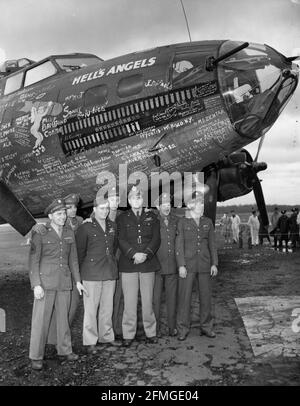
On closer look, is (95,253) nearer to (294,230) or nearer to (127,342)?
(127,342)

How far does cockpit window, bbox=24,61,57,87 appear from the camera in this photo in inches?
336

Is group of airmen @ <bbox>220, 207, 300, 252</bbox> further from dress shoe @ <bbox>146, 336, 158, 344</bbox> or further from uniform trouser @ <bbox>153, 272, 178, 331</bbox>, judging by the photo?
dress shoe @ <bbox>146, 336, 158, 344</bbox>

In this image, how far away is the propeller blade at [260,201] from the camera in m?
12.5

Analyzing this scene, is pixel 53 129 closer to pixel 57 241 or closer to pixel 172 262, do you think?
pixel 57 241

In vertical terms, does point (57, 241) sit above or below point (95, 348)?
above

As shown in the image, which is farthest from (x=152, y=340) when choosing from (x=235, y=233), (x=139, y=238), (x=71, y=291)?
(x=235, y=233)

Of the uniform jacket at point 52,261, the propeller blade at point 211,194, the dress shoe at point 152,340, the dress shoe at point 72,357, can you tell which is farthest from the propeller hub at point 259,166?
the dress shoe at point 72,357

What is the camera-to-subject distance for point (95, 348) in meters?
5.57

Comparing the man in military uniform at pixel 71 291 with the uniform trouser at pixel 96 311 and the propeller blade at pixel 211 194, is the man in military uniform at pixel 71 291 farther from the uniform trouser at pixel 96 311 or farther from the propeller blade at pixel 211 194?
the propeller blade at pixel 211 194

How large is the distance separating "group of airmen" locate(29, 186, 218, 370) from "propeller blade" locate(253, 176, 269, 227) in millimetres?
6628

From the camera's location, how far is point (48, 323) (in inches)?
205

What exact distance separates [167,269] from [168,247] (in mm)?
334
